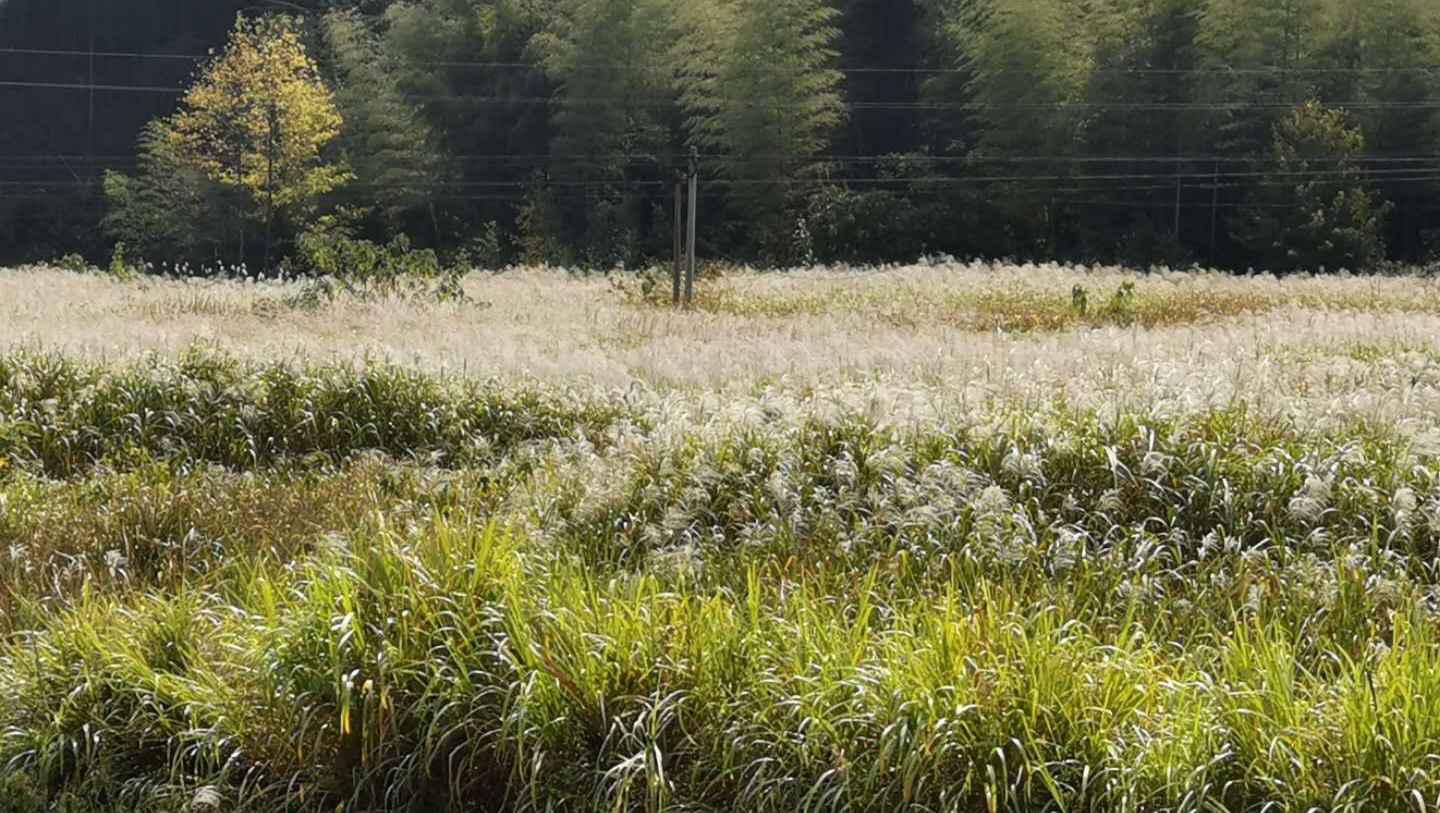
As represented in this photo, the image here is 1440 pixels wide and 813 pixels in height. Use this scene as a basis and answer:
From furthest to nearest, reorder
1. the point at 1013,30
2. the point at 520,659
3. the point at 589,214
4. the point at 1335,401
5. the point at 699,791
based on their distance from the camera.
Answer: the point at 589,214, the point at 1013,30, the point at 1335,401, the point at 520,659, the point at 699,791

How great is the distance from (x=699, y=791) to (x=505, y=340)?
8.97 metres

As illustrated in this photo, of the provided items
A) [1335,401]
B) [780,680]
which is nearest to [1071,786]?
[780,680]

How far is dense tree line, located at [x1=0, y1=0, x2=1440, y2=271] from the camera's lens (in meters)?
38.6

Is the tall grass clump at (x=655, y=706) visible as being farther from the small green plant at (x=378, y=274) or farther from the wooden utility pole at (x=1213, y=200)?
the wooden utility pole at (x=1213, y=200)

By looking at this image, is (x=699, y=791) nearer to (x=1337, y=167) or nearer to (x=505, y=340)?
(x=505, y=340)

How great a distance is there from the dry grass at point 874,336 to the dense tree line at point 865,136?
16.0 metres

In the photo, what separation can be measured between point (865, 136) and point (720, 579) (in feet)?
155

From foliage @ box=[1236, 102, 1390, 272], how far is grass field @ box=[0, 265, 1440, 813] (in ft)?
87.3

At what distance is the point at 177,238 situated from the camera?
49.6m

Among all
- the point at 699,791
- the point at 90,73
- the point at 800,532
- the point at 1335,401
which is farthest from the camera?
the point at 90,73

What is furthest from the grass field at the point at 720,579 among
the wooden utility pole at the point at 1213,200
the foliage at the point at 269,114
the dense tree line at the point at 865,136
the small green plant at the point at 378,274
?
the wooden utility pole at the point at 1213,200

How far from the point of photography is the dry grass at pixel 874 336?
792 cm

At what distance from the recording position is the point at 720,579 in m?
5.48

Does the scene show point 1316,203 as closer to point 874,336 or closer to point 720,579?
point 874,336
